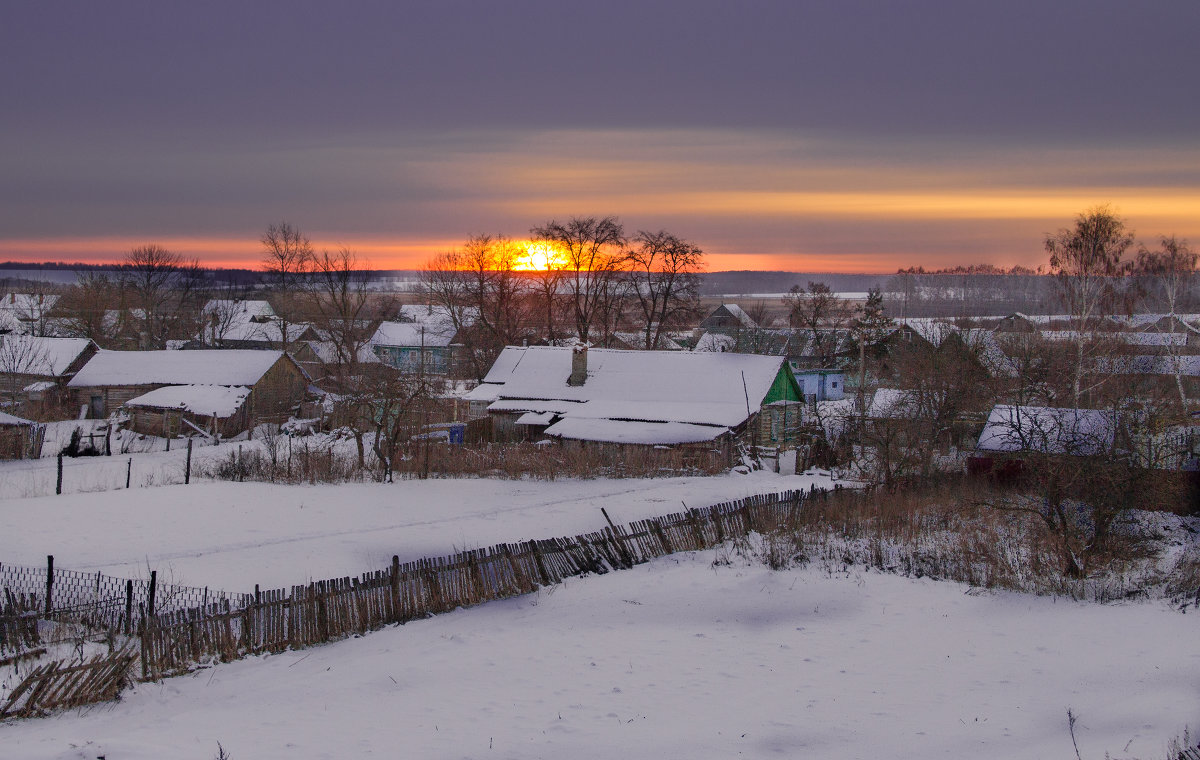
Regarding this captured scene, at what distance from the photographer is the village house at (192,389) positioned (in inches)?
1625

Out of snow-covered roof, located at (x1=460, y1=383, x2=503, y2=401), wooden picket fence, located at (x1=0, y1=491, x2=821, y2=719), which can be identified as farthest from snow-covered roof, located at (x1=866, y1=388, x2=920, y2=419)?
wooden picket fence, located at (x1=0, y1=491, x2=821, y2=719)

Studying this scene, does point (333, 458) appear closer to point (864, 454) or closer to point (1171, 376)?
point (864, 454)

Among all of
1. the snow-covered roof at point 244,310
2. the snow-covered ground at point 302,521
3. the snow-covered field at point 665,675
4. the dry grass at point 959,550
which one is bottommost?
the snow-covered ground at point 302,521

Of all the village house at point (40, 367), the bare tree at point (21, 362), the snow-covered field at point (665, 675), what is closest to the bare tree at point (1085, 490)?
the snow-covered field at point (665, 675)

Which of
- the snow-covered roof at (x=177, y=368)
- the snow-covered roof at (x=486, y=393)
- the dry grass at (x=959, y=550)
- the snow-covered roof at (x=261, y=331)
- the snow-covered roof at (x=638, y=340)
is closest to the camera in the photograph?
the dry grass at (x=959, y=550)

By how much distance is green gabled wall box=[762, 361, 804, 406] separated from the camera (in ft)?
118

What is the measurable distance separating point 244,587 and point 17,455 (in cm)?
2297

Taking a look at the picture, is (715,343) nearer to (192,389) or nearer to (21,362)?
(192,389)

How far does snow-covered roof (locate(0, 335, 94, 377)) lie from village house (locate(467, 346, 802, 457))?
2637 centimetres

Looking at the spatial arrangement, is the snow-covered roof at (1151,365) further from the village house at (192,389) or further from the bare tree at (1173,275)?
the village house at (192,389)

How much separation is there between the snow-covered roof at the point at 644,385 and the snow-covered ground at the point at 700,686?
61.8ft

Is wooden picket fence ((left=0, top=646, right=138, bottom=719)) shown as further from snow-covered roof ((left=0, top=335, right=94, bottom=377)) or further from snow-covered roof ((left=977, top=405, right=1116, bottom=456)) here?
snow-covered roof ((left=0, top=335, right=94, bottom=377))

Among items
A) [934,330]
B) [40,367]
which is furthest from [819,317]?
[40,367]

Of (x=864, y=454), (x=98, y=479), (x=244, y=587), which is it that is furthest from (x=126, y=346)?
(x=244, y=587)
